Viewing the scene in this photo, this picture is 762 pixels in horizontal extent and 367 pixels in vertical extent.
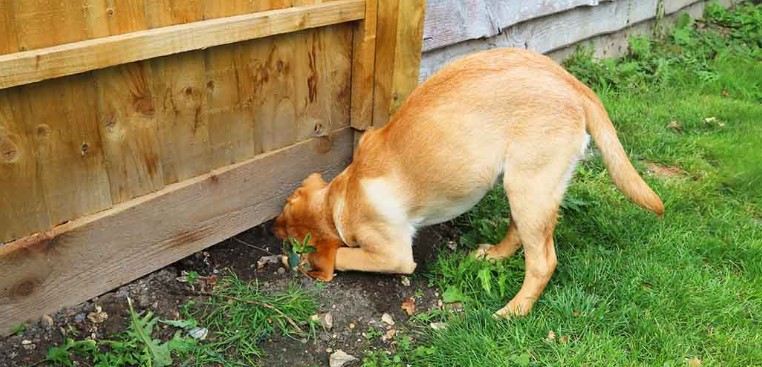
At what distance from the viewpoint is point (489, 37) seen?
→ 4.94 metres

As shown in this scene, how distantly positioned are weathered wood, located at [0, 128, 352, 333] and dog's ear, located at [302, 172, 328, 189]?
15 centimetres

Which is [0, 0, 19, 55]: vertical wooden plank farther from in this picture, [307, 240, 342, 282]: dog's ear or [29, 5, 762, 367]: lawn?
[307, 240, 342, 282]: dog's ear

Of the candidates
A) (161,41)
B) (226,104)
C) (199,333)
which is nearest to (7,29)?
(161,41)

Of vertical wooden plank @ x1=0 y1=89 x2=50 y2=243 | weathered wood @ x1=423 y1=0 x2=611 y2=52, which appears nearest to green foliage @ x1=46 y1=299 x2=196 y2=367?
vertical wooden plank @ x1=0 y1=89 x2=50 y2=243

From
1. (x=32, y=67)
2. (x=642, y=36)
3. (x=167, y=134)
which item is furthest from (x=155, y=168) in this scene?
(x=642, y=36)

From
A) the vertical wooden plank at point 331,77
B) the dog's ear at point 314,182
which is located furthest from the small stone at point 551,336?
the vertical wooden plank at point 331,77

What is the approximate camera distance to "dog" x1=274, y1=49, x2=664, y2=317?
3043mm

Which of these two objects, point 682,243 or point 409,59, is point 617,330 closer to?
point 682,243

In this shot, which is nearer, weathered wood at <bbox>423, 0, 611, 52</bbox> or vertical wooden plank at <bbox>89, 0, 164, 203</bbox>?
vertical wooden plank at <bbox>89, 0, 164, 203</bbox>

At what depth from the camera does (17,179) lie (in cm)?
268

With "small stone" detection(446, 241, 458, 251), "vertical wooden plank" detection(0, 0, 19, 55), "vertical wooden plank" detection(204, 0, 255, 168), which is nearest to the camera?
"vertical wooden plank" detection(0, 0, 19, 55)

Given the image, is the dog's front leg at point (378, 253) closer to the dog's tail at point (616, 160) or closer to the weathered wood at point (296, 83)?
the weathered wood at point (296, 83)

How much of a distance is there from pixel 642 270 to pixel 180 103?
2.33 metres

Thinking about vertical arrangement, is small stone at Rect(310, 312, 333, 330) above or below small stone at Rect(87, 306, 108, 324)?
below
